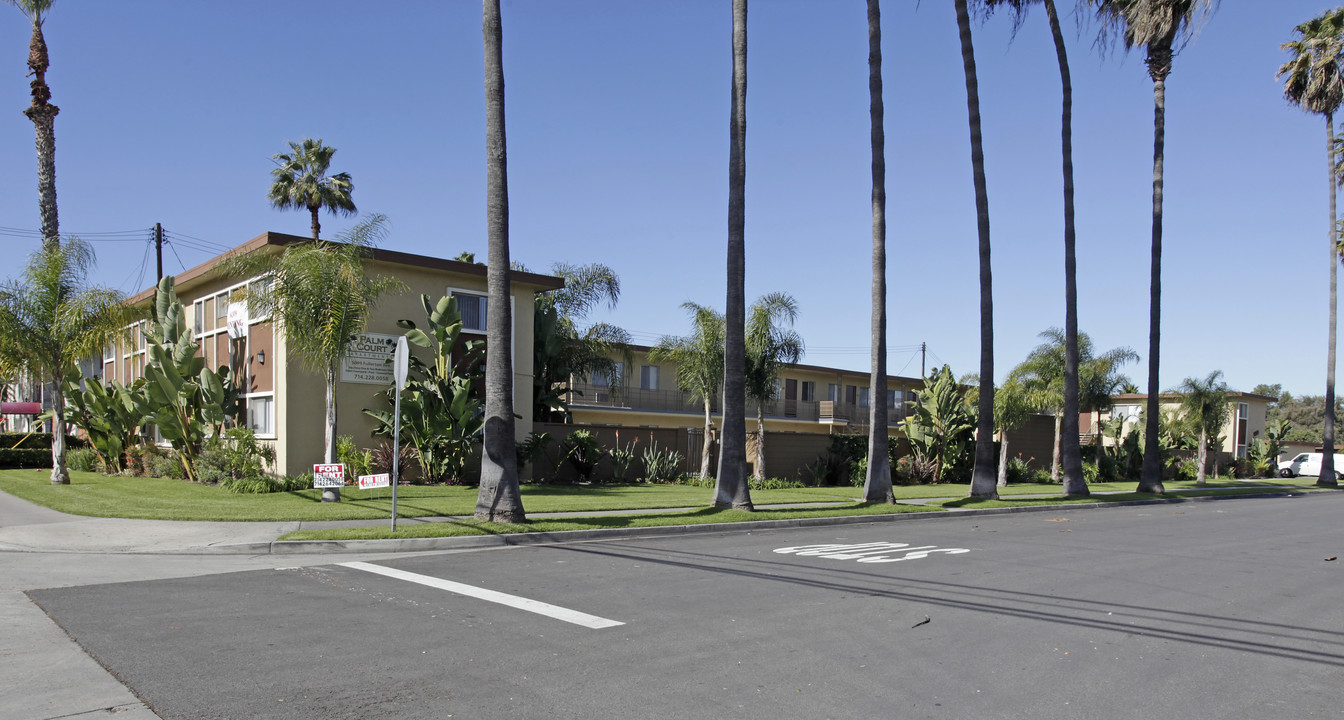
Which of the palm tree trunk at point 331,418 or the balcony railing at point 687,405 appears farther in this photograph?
the balcony railing at point 687,405

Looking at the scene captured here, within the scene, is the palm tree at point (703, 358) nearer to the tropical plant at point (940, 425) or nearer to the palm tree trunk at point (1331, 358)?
the tropical plant at point (940, 425)

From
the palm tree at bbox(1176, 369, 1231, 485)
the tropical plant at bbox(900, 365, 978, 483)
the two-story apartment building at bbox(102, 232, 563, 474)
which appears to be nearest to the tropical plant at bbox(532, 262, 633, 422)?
the two-story apartment building at bbox(102, 232, 563, 474)

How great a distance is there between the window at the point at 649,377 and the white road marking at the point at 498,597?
32.4m

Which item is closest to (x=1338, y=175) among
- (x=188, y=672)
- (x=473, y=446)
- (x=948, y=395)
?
(x=948, y=395)

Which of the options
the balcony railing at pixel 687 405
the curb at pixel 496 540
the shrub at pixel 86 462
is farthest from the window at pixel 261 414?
the balcony railing at pixel 687 405

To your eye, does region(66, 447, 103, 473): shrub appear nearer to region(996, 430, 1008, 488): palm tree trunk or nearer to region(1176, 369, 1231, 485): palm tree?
region(996, 430, 1008, 488): palm tree trunk

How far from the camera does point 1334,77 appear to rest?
3734 centimetres

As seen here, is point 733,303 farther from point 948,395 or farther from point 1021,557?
point 948,395

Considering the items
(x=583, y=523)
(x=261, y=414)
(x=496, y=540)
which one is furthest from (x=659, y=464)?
(x=496, y=540)

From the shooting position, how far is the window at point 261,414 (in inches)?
843

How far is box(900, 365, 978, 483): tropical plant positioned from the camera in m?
31.4

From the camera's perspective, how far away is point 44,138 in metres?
25.0

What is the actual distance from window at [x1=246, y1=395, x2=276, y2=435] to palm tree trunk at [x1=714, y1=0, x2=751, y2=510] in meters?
10.9

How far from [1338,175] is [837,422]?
992 inches
